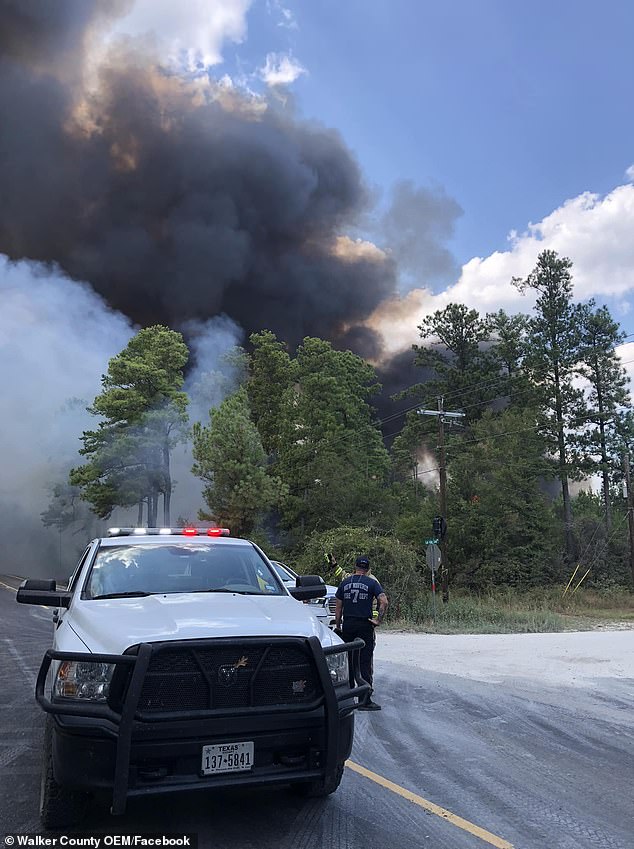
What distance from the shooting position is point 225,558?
5.74 m

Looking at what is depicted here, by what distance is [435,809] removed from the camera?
468cm

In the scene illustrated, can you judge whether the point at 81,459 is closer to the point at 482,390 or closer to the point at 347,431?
the point at 347,431

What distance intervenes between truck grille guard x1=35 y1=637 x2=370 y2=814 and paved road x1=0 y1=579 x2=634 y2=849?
0.73 meters

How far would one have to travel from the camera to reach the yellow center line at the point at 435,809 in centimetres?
416

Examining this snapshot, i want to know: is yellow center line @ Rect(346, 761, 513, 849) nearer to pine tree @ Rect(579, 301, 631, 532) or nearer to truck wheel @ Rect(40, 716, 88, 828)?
truck wheel @ Rect(40, 716, 88, 828)

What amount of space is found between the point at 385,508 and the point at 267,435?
14365mm

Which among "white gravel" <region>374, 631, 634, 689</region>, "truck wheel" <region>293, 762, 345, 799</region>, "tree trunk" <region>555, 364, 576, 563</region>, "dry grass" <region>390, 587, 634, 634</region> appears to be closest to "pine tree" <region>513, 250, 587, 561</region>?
"tree trunk" <region>555, 364, 576, 563</region>

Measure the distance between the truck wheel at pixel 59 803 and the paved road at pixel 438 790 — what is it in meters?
0.21

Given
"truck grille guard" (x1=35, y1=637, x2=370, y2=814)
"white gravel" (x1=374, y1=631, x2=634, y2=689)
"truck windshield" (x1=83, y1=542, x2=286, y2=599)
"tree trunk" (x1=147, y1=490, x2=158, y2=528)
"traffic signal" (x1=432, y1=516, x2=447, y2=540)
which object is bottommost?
"white gravel" (x1=374, y1=631, x2=634, y2=689)

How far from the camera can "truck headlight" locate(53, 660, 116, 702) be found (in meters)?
3.80

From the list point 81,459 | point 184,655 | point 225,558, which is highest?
point 81,459

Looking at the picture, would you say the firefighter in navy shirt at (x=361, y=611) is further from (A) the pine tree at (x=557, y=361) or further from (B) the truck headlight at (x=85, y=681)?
(A) the pine tree at (x=557, y=361)

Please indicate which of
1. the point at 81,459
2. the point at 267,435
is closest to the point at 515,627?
the point at 267,435

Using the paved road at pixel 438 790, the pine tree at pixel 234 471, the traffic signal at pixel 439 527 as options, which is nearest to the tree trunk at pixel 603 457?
the pine tree at pixel 234 471
